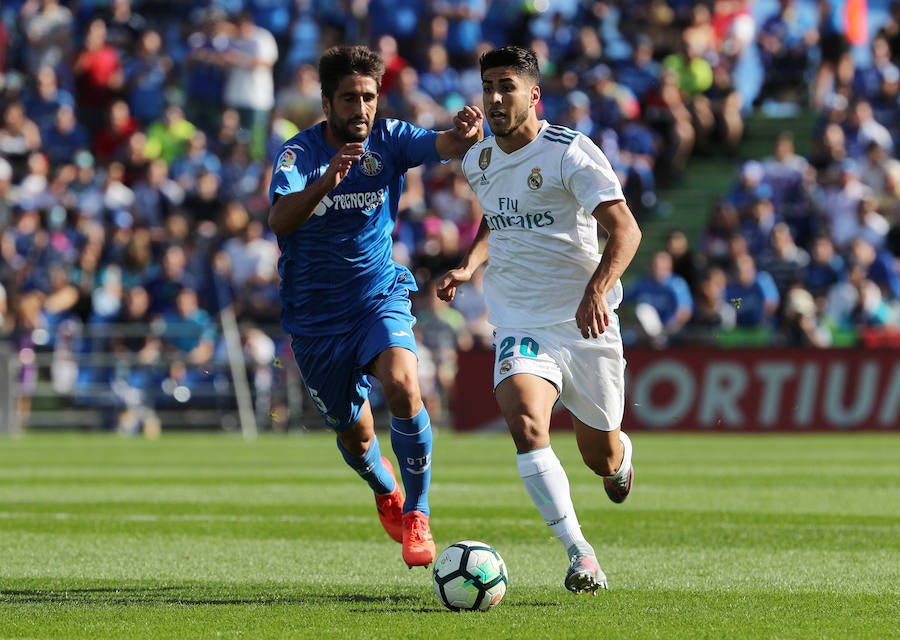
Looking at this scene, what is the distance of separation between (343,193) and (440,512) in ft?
11.7

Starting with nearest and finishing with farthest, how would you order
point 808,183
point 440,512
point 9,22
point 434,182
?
point 440,512
point 808,183
point 434,182
point 9,22

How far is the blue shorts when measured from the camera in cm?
819

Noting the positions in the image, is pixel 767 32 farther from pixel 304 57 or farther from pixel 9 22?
pixel 9 22

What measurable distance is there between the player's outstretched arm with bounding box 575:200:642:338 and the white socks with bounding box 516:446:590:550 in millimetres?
606

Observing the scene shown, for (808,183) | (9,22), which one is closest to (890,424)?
(808,183)

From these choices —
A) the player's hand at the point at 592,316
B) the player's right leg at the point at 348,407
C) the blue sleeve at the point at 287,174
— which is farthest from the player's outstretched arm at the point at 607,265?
the player's right leg at the point at 348,407

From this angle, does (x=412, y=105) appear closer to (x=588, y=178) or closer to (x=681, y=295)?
(x=681, y=295)

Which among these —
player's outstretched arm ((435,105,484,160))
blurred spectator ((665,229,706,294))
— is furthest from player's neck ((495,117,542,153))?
blurred spectator ((665,229,706,294))

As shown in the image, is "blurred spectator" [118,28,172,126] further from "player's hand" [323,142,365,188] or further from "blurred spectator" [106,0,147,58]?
"player's hand" [323,142,365,188]

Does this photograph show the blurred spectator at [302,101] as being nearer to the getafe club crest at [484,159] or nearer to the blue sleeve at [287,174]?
the blue sleeve at [287,174]

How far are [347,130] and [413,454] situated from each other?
164cm

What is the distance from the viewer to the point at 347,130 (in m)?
8.02

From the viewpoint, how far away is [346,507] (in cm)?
1174

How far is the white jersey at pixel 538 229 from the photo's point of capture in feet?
24.4
